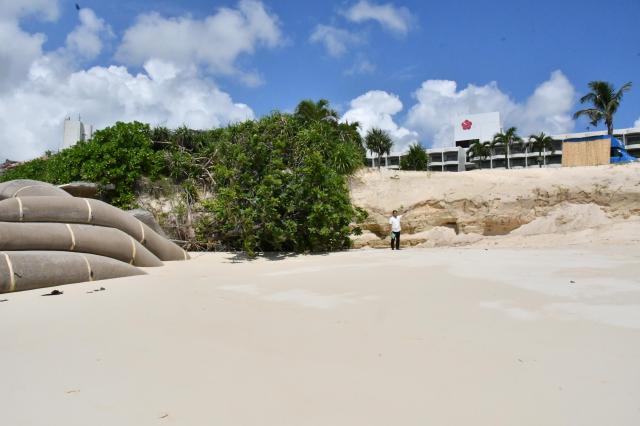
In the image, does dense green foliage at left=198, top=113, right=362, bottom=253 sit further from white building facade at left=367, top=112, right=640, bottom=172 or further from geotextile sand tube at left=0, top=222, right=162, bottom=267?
white building facade at left=367, top=112, right=640, bottom=172

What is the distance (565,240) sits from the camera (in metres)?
11.9

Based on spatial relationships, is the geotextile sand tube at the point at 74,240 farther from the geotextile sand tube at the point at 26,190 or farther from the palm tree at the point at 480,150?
the palm tree at the point at 480,150

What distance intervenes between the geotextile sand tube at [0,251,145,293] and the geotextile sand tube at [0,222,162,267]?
0.89 feet

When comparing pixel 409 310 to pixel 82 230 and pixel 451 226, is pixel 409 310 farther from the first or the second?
pixel 451 226

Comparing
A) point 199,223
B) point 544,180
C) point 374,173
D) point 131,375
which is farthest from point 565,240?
point 131,375

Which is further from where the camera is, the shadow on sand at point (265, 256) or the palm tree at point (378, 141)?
the palm tree at point (378, 141)

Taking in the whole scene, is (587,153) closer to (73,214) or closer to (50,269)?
(73,214)

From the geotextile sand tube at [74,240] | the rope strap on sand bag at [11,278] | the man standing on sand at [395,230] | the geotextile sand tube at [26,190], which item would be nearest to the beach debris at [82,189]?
the geotextile sand tube at [26,190]

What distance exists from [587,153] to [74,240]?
18.7 m

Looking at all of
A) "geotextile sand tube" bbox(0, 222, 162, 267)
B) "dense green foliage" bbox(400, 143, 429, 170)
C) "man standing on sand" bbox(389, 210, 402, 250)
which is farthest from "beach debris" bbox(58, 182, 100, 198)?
"dense green foliage" bbox(400, 143, 429, 170)

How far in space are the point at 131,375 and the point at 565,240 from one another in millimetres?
11681

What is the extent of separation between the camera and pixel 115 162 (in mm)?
15414

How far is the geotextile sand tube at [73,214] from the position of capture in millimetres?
7844

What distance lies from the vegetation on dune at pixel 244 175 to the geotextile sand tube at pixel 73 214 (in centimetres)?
299
